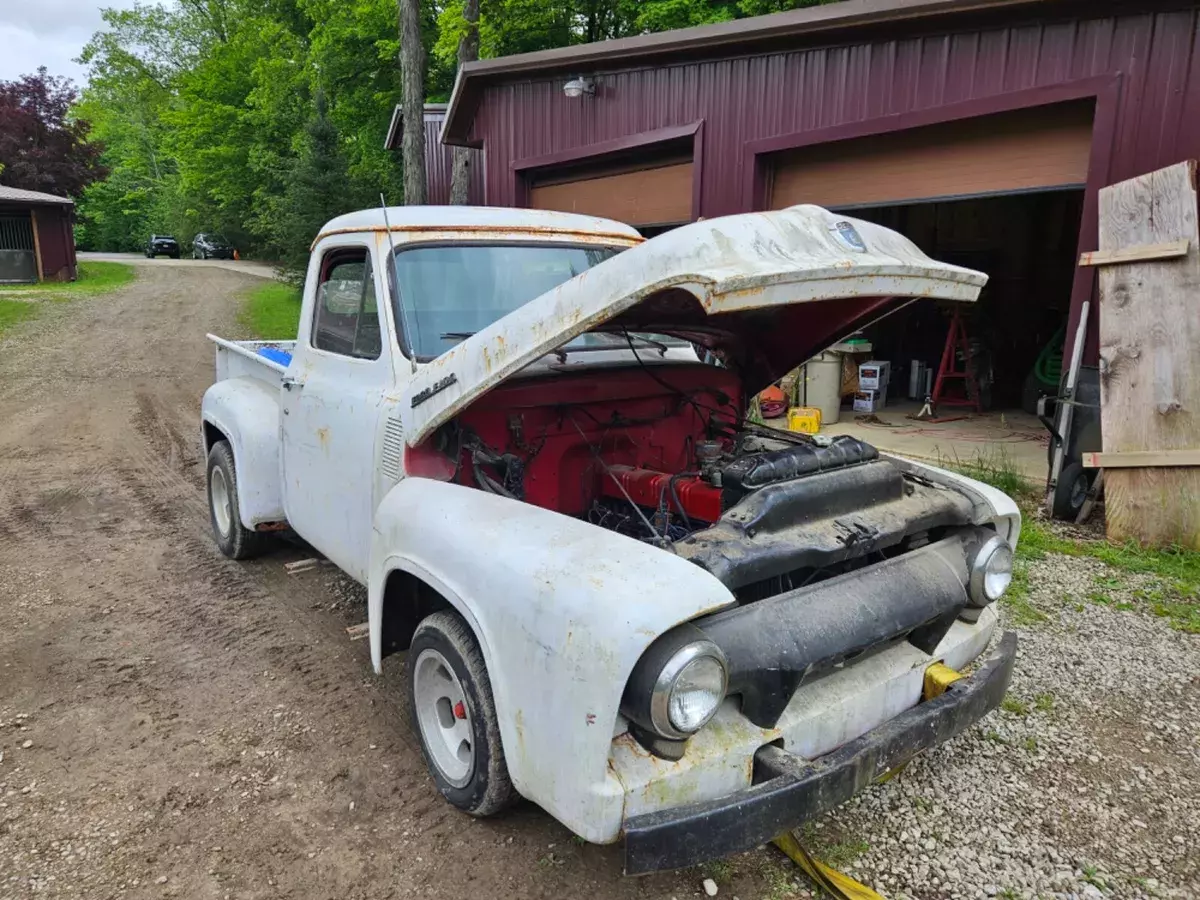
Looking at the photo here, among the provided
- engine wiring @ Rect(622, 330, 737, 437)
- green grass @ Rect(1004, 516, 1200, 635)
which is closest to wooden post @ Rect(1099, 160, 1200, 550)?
green grass @ Rect(1004, 516, 1200, 635)

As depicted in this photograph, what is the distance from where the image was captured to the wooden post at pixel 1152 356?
5.30 meters

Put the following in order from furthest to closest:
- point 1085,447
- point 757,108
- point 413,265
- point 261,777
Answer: point 757,108
point 1085,447
point 413,265
point 261,777

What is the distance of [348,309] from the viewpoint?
3850mm

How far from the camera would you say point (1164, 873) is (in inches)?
104

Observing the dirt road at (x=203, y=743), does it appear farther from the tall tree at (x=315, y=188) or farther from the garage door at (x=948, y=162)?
the tall tree at (x=315, y=188)

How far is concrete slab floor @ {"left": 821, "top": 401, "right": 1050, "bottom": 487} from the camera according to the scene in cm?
739

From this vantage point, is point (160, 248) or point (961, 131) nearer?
point (961, 131)

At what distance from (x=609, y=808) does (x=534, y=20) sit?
1941cm

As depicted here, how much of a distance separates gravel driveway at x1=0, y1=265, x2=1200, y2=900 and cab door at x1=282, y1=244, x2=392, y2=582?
2.25 ft

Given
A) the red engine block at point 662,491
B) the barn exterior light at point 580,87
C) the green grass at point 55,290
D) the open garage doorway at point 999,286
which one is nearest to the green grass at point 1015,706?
the red engine block at point 662,491

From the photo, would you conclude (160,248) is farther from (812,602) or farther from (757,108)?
(812,602)

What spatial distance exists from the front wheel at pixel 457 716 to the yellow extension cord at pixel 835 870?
2.92 ft

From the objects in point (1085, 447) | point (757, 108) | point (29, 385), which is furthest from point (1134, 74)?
point (29, 385)

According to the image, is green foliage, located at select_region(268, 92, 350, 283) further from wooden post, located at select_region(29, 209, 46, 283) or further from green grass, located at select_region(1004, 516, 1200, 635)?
green grass, located at select_region(1004, 516, 1200, 635)
